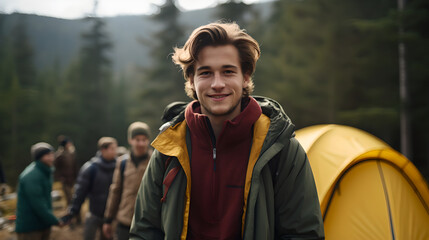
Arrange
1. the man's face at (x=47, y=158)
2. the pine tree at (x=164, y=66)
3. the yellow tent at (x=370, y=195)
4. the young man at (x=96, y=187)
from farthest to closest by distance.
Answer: the pine tree at (x=164, y=66), the young man at (x=96, y=187), the man's face at (x=47, y=158), the yellow tent at (x=370, y=195)

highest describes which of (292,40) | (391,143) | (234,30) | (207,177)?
(292,40)

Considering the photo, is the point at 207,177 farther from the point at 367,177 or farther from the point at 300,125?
the point at 300,125

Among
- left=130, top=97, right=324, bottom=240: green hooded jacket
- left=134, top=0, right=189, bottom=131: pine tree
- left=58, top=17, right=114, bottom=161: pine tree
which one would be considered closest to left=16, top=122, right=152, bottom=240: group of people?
left=130, top=97, right=324, bottom=240: green hooded jacket

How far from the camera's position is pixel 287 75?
1706 cm

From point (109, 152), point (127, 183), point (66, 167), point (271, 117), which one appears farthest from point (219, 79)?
point (66, 167)

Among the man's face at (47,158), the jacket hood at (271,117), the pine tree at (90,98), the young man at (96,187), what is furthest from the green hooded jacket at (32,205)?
the pine tree at (90,98)

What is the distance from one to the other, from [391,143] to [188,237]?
554 inches

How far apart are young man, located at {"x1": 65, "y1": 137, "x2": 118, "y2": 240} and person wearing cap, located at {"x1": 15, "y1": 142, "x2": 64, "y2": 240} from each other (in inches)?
17.5

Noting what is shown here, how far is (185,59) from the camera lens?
2.06 metres

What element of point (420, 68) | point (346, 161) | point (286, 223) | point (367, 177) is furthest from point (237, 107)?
point (420, 68)

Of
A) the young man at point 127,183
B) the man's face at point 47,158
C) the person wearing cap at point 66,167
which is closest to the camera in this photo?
the young man at point 127,183

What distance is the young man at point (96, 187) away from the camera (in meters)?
5.20

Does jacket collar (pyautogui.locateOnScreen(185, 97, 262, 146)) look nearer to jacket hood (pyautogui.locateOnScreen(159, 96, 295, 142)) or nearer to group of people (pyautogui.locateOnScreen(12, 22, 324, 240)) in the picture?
group of people (pyautogui.locateOnScreen(12, 22, 324, 240))

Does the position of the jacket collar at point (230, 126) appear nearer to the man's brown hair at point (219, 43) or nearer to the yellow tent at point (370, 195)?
the man's brown hair at point (219, 43)
